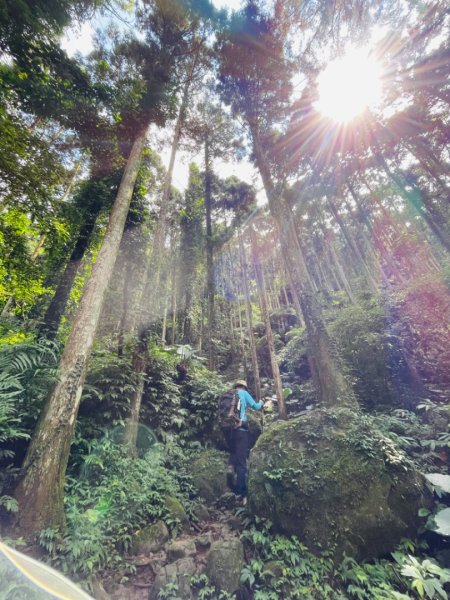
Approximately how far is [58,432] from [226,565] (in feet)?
11.0

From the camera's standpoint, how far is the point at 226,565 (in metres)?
3.47

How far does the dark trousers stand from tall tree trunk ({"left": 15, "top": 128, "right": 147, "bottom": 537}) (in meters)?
3.51

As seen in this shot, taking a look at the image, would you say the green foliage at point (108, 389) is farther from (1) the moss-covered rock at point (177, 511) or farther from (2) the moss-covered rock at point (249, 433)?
(2) the moss-covered rock at point (249, 433)

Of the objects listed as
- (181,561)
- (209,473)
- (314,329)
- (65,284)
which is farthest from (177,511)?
(65,284)

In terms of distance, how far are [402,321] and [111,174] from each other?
12013mm

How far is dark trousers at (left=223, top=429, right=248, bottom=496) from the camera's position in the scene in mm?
5535

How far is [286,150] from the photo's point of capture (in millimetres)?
11859

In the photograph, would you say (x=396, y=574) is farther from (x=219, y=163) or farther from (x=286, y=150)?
(x=219, y=163)

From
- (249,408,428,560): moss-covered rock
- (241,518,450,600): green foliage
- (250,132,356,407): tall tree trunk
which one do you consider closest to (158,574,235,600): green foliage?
(241,518,450,600): green foliage

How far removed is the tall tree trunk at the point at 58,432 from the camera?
3.54 metres

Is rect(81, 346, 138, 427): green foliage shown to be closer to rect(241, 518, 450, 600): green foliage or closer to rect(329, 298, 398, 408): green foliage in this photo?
rect(241, 518, 450, 600): green foliage

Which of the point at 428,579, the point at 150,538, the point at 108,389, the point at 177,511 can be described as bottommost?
the point at 428,579

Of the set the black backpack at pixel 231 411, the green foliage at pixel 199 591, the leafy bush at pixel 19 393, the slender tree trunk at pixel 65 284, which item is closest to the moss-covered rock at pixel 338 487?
the black backpack at pixel 231 411

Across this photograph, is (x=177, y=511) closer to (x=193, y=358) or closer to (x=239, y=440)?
(x=239, y=440)
